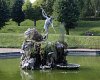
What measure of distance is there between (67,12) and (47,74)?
31.5m

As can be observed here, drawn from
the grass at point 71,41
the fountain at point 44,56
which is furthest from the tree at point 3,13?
the fountain at point 44,56

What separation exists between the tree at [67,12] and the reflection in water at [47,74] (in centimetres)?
2984

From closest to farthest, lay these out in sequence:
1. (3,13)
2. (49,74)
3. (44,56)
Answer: (49,74)
(44,56)
(3,13)

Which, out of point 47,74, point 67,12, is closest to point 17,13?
point 67,12

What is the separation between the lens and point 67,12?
185 ft

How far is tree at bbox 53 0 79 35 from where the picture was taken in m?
56.2

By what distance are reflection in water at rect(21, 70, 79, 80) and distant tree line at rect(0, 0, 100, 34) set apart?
29.8m

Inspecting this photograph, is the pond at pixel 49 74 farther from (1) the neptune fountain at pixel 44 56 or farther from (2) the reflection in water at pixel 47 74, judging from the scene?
(1) the neptune fountain at pixel 44 56

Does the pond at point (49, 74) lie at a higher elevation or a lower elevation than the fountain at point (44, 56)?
lower

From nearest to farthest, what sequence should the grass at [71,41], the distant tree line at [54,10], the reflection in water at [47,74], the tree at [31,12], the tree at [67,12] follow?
the reflection in water at [47,74] → the grass at [71,41] → the tree at [67,12] → the distant tree line at [54,10] → the tree at [31,12]

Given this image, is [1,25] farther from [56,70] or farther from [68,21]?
[56,70]

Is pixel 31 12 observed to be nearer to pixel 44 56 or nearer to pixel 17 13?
pixel 17 13

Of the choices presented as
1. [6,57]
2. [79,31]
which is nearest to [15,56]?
[6,57]

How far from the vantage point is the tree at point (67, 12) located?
56.2m
